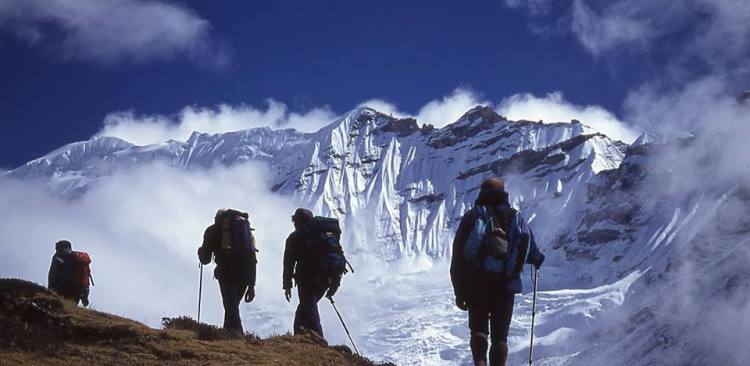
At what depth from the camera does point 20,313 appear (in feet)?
38.9

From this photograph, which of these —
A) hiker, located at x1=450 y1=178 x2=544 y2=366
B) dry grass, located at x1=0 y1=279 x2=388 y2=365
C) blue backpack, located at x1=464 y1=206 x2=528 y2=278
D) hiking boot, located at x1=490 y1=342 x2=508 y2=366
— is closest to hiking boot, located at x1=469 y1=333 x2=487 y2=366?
hiker, located at x1=450 y1=178 x2=544 y2=366

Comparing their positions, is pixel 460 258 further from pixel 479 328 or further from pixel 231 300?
pixel 231 300

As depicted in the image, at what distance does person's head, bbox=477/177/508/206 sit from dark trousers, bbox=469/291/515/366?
1.03 meters

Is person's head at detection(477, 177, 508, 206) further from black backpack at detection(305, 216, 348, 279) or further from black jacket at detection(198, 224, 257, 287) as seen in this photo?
black jacket at detection(198, 224, 257, 287)

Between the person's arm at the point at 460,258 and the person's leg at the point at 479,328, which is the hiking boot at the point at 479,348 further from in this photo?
the person's arm at the point at 460,258

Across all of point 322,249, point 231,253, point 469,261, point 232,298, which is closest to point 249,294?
point 232,298

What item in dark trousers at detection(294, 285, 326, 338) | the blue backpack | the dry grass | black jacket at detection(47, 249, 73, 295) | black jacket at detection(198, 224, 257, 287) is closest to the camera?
the dry grass

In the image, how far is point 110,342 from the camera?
1133 centimetres

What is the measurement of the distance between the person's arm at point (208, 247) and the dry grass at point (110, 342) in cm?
150

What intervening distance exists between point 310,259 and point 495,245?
14.2 feet

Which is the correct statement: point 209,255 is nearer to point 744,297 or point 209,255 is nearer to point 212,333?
point 212,333

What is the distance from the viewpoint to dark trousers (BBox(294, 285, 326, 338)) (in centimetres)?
1442

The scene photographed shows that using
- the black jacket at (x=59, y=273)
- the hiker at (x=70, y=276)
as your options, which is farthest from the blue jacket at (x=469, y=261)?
the black jacket at (x=59, y=273)

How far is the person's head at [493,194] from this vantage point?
11102 millimetres
